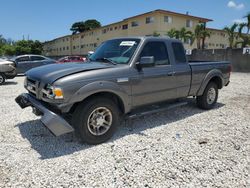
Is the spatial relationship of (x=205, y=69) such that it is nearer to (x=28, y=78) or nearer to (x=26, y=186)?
(x=28, y=78)

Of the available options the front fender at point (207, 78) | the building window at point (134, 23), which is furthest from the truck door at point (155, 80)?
the building window at point (134, 23)

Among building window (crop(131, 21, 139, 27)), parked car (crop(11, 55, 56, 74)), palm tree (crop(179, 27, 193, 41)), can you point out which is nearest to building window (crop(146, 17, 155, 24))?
building window (crop(131, 21, 139, 27))

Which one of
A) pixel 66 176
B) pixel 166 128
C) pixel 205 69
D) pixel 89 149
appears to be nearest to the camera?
pixel 66 176

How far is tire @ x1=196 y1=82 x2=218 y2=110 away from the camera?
20.8ft

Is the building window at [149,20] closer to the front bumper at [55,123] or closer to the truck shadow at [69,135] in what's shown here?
the truck shadow at [69,135]

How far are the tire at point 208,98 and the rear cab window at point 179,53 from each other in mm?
1374

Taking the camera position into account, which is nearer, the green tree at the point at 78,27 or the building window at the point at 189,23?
the building window at the point at 189,23

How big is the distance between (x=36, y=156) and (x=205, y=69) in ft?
15.0

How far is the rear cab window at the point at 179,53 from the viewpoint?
17.4 ft

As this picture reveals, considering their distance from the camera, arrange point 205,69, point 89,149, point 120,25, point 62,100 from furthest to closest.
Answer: point 120,25
point 205,69
point 89,149
point 62,100

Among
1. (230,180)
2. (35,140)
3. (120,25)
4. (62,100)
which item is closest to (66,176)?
(62,100)

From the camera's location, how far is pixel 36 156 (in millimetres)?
3666

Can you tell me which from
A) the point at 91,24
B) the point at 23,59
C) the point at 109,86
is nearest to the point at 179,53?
the point at 109,86

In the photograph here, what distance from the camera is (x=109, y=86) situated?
398 centimetres
